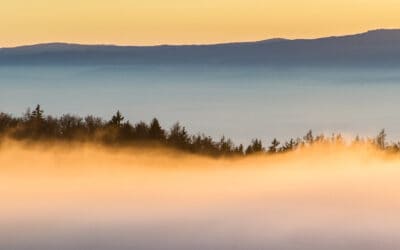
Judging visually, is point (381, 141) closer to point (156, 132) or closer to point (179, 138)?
point (179, 138)

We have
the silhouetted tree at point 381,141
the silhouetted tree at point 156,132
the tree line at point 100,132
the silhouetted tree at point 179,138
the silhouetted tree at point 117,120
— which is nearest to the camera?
the tree line at point 100,132

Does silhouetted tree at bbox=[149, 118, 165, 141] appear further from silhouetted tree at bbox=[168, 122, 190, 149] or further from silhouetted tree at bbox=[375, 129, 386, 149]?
silhouetted tree at bbox=[375, 129, 386, 149]

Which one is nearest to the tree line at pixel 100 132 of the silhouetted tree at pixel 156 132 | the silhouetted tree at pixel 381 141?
the silhouetted tree at pixel 156 132

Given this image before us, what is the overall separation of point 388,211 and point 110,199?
2475 cm

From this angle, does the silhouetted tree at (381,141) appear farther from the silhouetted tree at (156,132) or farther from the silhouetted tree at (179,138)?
the silhouetted tree at (156,132)

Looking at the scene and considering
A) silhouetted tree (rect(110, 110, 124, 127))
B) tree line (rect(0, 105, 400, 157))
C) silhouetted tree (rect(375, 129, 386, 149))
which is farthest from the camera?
silhouetted tree (rect(375, 129, 386, 149))

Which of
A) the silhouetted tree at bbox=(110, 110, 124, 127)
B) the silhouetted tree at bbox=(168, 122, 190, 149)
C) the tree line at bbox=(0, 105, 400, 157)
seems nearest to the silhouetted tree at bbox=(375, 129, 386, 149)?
the tree line at bbox=(0, 105, 400, 157)

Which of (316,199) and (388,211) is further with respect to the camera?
(316,199)

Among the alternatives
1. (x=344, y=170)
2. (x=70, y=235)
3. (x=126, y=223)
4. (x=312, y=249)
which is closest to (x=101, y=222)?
(x=126, y=223)

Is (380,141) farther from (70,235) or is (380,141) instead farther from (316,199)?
(70,235)

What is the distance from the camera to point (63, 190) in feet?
301

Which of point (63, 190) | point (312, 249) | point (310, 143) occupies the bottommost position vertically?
point (312, 249)

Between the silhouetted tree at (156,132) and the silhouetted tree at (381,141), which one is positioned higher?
the silhouetted tree at (381,141)

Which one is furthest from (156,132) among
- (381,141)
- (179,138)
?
(381,141)
